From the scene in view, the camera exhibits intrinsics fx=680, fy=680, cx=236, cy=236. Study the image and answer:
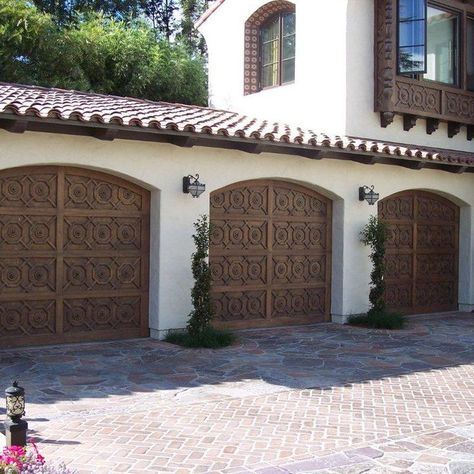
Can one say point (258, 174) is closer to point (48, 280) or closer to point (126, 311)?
point (126, 311)

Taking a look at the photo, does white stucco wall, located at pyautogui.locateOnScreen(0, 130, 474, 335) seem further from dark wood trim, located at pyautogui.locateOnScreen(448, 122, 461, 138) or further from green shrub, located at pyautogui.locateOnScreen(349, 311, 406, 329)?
dark wood trim, located at pyautogui.locateOnScreen(448, 122, 461, 138)

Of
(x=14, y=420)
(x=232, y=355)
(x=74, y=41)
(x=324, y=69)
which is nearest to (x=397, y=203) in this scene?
(x=324, y=69)

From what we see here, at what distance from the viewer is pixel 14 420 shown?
15.9 ft

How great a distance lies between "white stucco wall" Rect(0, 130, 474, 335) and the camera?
9930 millimetres

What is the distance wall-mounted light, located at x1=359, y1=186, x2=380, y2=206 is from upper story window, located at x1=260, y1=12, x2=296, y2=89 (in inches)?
145

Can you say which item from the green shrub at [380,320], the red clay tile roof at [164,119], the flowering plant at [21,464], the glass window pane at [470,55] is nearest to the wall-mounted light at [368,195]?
Result: the red clay tile roof at [164,119]

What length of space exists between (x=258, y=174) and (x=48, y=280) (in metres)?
4.05

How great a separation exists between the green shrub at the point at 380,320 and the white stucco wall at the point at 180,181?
1.05ft

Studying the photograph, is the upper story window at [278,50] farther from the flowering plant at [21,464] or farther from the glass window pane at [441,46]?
the flowering plant at [21,464]

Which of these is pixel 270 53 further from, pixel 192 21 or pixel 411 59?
pixel 192 21

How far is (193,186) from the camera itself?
1088cm

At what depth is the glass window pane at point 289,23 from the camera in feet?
51.0

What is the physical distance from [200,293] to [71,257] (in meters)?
2.03

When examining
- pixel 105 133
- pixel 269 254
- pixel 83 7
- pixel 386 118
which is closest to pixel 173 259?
pixel 269 254
